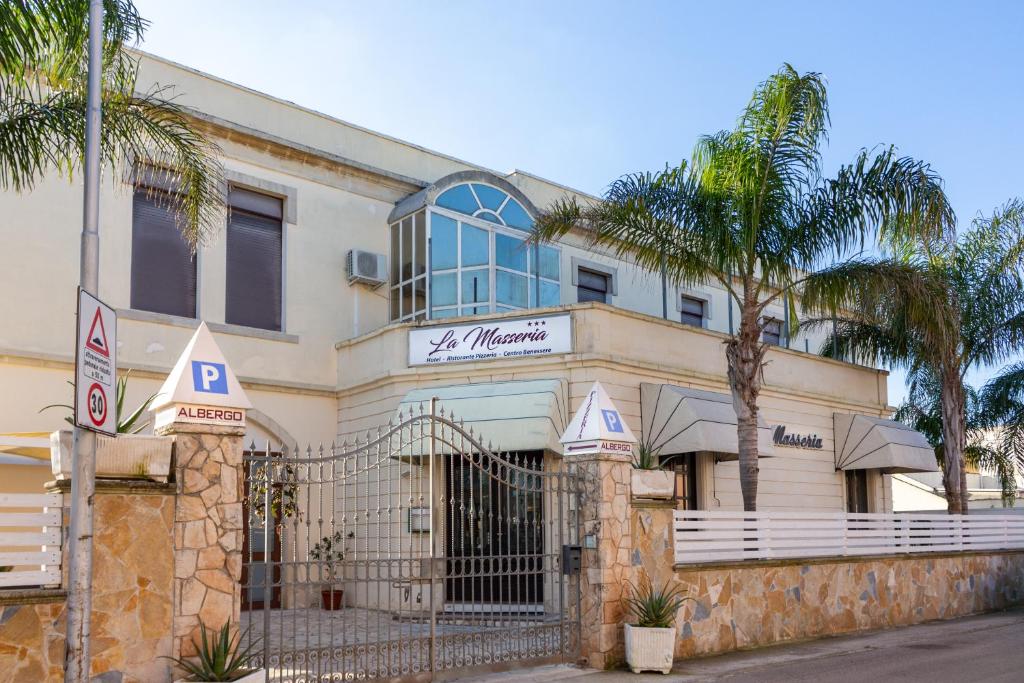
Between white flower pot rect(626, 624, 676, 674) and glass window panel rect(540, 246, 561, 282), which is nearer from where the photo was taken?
white flower pot rect(626, 624, 676, 674)

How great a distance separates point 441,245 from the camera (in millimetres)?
17922

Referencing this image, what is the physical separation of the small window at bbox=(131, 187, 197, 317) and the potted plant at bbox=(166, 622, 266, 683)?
9130 mm

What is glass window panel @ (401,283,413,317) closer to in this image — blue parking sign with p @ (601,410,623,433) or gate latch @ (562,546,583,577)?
blue parking sign with p @ (601,410,623,433)

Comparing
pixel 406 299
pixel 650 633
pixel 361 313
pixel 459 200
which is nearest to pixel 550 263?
pixel 459 200

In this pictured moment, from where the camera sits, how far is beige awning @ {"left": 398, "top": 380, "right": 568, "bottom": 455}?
15180 millimetres

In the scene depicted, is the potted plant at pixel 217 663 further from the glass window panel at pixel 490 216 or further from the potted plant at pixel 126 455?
the glass window panel at pixel 490 216

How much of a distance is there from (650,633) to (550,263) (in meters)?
10.0

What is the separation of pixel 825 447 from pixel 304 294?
10717 millimetres

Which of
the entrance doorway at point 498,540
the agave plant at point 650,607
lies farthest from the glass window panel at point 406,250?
the agave plant at point 650,607

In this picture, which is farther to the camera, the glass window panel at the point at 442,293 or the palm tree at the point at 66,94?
the glass window panel at the point at 442,293

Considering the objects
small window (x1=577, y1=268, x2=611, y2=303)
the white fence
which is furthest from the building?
the white fence

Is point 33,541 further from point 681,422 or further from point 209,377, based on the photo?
point 681,422

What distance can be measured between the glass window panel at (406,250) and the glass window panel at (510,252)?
1522 millimetres

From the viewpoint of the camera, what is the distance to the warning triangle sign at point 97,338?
559 cm
